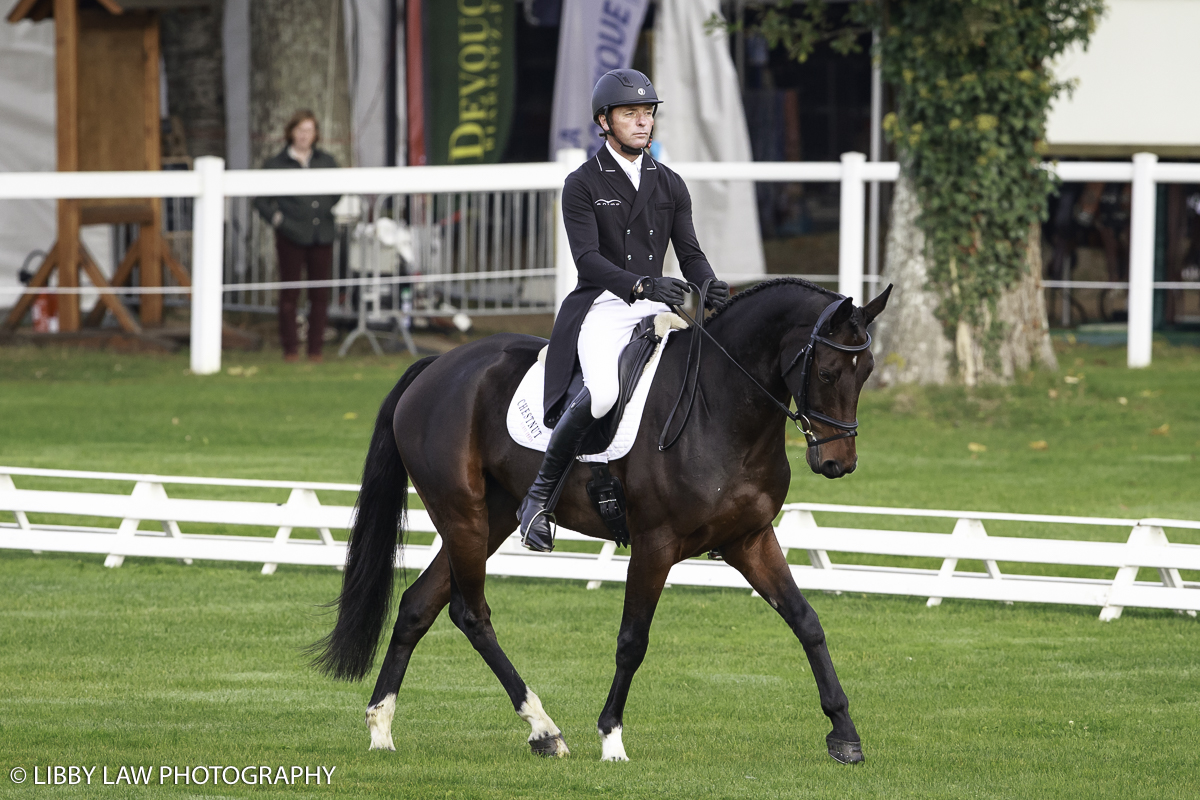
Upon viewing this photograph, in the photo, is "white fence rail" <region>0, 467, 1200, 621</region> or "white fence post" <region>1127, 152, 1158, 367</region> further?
"white fence post" <region>1127, 152, 1158, 367</region>

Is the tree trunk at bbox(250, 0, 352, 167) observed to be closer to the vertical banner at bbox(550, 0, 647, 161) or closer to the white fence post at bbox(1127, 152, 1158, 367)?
the vertical banner at bbox(550, 0, 647, 161)

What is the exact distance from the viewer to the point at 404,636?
682 centimetres

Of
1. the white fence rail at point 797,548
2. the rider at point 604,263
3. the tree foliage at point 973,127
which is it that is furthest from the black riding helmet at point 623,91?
the tree foliage at point 973,127

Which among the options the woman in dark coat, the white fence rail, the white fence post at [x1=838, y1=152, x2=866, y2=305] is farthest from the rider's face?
the woman in dark coat

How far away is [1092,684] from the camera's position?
762cm

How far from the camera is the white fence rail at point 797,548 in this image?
29.6 ft

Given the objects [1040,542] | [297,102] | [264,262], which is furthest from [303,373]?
[1040,542]

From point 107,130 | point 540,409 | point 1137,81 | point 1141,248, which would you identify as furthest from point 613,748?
point 1137,81

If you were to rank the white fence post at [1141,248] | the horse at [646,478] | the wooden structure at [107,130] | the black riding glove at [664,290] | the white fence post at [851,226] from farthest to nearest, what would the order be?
the wooden structure at [107,130], the white fence post at [1141,248], the white fence post at [851,226], the black riding glove at [664,290], the horse at [646,478]

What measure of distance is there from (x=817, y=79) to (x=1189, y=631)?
1392cm

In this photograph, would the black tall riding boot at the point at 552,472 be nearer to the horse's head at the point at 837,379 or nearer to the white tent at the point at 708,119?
the horse's head at the point at 837,379

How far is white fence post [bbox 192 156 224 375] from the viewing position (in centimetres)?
1602

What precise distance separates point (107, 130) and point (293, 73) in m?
2.22

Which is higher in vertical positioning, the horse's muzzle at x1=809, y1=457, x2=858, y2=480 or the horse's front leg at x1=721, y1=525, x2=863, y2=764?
the horse's muzzle at x1=809, y1=457, x2=858, y2=480
